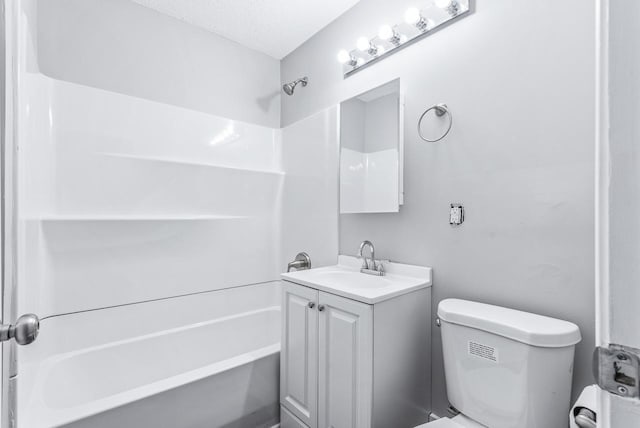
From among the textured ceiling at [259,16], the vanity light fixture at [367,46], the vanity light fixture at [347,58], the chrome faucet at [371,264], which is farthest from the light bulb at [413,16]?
the chrome faucet at [371,264]

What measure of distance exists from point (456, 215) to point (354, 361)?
32.8 inches

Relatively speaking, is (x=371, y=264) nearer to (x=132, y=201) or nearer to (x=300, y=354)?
(x=300, y=354)

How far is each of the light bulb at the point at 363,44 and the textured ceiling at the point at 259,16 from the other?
1.19 feet

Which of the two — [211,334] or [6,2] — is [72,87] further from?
[211,334]

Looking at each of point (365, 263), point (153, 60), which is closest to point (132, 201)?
point (153, 60)

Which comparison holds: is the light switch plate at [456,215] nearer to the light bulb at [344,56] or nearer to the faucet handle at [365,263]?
the faucet handle at [365,263]

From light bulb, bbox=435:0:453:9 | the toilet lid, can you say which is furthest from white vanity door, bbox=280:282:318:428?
light bulb, bbox=435:0:453:9

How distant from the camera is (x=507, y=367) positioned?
1050 mm

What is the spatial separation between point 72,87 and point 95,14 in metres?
0.50

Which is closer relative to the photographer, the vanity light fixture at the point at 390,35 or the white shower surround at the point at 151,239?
the white shower surround at the point at 151,239

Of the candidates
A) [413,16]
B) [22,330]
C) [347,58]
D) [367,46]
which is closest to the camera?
[22,330]

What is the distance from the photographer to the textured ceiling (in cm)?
200

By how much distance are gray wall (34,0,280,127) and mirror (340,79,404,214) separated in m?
0.97

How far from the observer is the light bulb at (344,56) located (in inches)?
76.0
